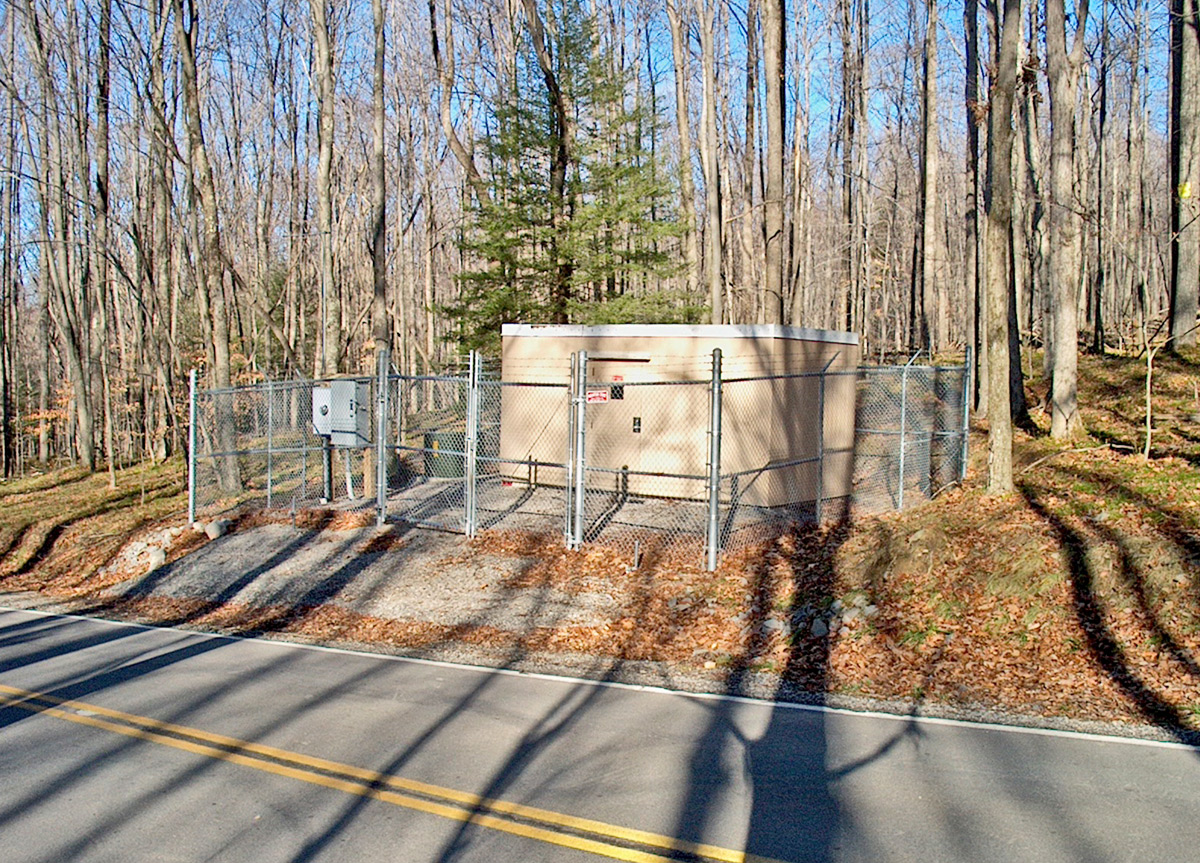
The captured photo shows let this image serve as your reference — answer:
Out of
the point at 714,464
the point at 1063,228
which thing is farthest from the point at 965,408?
the point at 714,464

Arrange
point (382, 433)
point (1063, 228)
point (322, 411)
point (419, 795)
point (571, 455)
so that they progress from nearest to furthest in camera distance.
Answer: point (419, 795) < point (571, 455) < point (382, 433) < point (1063, 228) < point (322, 411)

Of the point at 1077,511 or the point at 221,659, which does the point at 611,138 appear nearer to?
the point at 1077,511

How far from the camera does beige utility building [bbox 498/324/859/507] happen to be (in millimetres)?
13562

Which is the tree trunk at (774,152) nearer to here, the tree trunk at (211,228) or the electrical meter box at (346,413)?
the electrical meter box at (346,413)

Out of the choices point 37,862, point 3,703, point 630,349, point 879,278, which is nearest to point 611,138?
point 630,349

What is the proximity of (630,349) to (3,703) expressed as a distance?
943cm

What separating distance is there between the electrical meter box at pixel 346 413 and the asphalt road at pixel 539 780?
7.71 metres

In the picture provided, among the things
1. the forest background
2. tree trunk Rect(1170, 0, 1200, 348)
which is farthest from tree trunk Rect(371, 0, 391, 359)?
tree trunk Rect(1170, 0, 1200, 348)

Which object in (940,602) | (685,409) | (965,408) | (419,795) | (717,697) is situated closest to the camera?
(419,795)

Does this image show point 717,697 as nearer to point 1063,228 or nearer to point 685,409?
→ point 685,409

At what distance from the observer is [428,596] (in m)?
11.0

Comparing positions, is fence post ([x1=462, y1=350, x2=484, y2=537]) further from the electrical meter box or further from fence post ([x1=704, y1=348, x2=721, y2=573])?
fence post ([x1=704, y1=348, x2=721, y2=573])

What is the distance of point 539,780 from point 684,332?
936 centimetres

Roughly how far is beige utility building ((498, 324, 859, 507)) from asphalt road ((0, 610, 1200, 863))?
6483 mm
